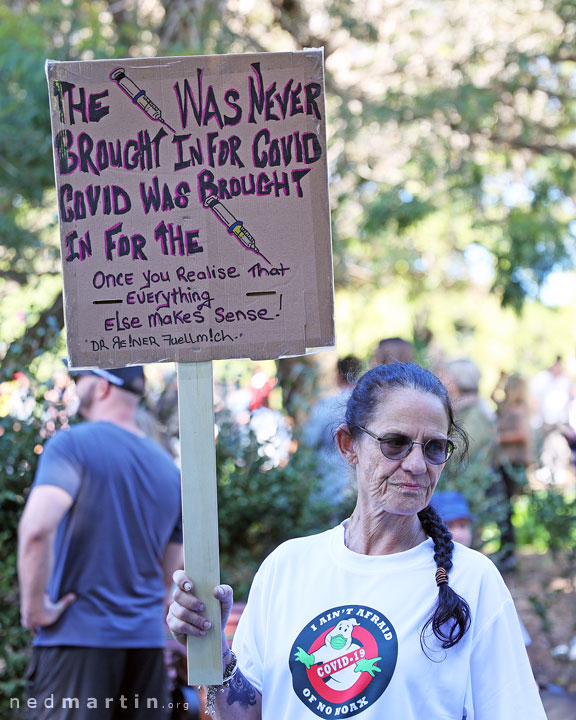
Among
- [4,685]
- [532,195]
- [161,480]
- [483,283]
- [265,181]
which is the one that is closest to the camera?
[265,181]

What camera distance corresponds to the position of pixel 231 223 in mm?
2127

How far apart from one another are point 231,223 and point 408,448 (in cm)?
65

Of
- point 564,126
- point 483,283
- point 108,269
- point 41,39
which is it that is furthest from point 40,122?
point 483,283

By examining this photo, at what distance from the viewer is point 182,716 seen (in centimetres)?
384

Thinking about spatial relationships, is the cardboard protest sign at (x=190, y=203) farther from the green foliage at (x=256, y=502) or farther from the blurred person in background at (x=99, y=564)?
the green foliage at (x=256, y=502)

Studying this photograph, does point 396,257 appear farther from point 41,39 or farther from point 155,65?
point 155,65

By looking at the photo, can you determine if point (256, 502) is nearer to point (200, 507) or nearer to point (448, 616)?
point (200, 507)

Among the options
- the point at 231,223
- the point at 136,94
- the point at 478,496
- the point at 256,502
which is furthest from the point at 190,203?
the point at 478,496

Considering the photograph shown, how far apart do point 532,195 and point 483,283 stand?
6007 mm

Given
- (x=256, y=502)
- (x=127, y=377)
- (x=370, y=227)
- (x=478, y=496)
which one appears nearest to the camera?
(x=127, y=377)

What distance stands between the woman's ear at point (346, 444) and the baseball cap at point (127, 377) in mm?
1518

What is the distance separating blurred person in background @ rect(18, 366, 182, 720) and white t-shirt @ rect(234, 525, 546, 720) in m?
1.42

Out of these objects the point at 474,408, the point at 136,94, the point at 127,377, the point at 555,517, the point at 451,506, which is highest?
the point at 136,94

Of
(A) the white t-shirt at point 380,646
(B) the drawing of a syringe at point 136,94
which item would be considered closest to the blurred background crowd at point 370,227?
(A) the white t-shirt at point 380,646
